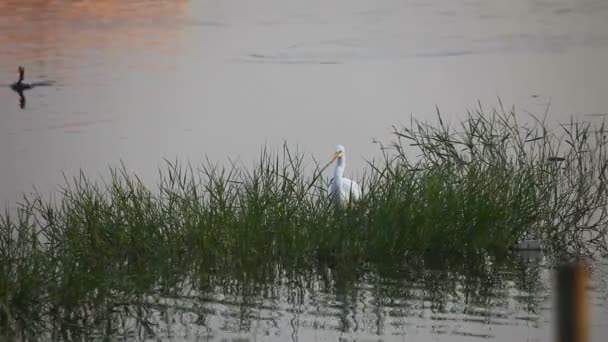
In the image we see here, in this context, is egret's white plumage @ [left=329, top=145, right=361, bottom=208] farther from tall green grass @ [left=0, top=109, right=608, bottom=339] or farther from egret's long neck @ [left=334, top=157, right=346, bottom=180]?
tall green grass @ [left=0, top=109, right=608, bottom=339]

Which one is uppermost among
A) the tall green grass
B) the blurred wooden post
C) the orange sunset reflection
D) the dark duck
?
the orange sunset reflection

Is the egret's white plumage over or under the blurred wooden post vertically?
over

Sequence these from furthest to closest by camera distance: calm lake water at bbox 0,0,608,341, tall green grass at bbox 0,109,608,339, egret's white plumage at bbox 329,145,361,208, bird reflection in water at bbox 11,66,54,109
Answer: bird reflection in water at bbox 11,66,54,109, egret's white plumage at bbox 329,145,361,208, tall green grass at bbox 0,109,608,339, calm lake water at bbox 0,0,608,341

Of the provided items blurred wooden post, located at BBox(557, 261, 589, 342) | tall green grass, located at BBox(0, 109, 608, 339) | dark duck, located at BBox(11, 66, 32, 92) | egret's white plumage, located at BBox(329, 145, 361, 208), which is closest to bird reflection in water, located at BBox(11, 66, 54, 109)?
dark duck, located at BBox(11, 66, 32, 92)

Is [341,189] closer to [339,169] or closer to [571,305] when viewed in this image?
[339,169]

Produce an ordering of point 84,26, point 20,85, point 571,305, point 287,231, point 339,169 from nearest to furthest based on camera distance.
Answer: point 571,305 < point 287,231 < point 339,169 < point 20,85 < point 84,26

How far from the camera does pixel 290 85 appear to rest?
76.5 feet

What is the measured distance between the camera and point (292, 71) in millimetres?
24812

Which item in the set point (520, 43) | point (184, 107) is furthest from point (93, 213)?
point (520, 43)

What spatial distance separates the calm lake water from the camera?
7.87 m

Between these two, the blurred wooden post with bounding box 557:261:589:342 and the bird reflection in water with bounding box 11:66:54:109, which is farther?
the bird reflection in water with bounding box 11:66:54:109

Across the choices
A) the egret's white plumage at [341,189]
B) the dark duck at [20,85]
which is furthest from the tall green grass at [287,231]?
the dark duck at [20,85]

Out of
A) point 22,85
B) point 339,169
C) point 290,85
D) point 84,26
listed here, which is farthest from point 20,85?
point 339,169

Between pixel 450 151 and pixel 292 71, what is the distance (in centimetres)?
1478
